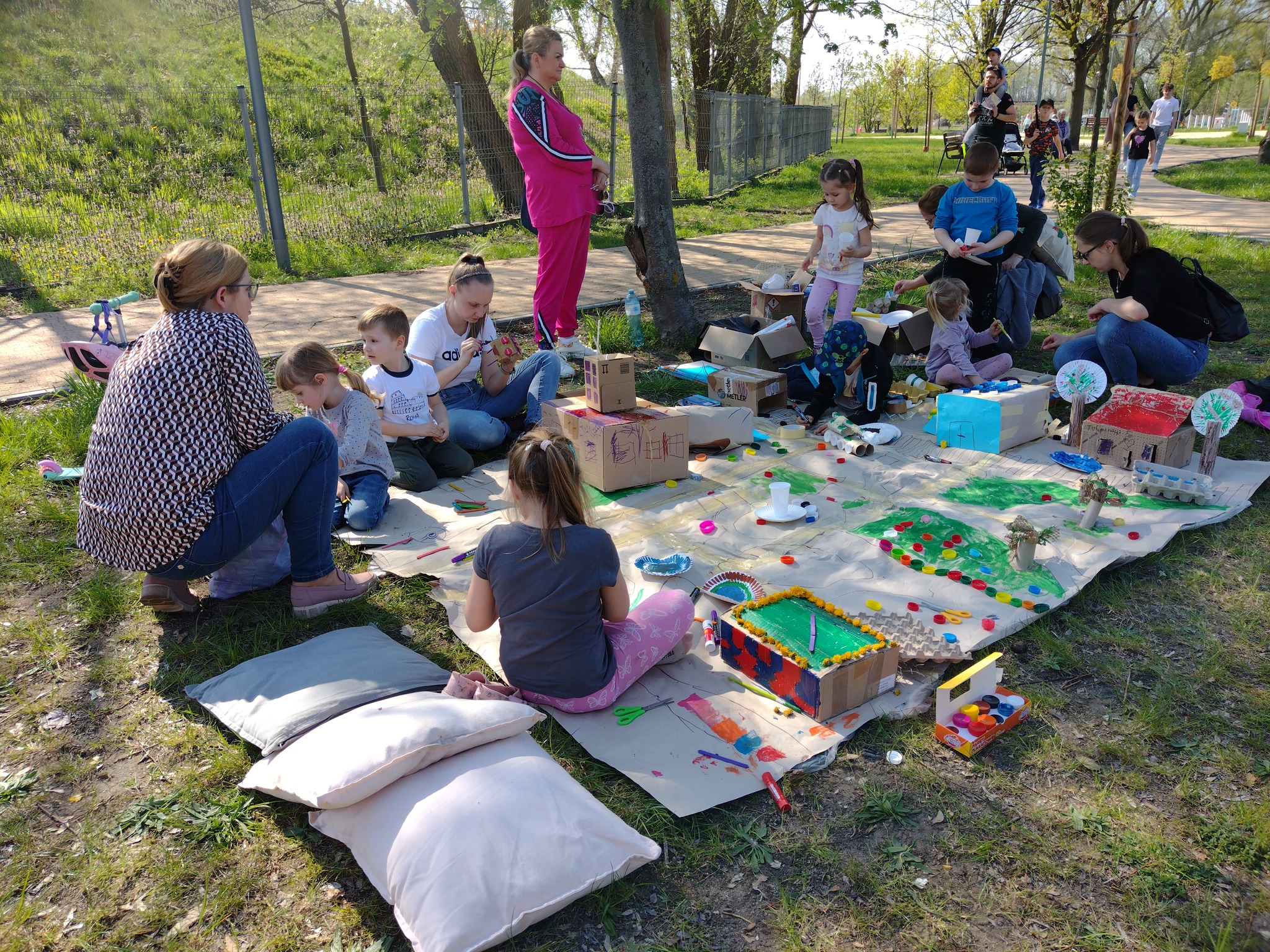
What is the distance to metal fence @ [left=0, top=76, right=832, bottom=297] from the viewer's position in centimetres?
Answer: 943

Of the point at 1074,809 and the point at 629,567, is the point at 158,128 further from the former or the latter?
the point at 1074,809

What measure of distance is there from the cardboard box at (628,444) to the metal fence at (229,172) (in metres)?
6.15

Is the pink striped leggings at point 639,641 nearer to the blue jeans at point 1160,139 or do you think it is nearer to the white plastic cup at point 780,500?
the white plastic cup at point 780,500

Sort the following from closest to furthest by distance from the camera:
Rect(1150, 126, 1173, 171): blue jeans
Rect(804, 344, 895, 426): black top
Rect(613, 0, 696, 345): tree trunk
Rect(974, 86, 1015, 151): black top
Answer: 1. Rect(804, 344, 895, 426): black top
2. Rect(613, 0, 696, 345): tree trunk
3. Rect(974, 86, 1015, 151): black top
4. Rect(1150, 126, 1173, 171): blue jeans

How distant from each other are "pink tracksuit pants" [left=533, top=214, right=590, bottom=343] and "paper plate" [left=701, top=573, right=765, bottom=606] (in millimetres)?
3440

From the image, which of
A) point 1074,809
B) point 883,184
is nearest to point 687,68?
point 883,184

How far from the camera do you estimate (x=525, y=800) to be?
2.08 metres

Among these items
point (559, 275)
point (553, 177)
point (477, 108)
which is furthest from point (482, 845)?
point (477, 108)

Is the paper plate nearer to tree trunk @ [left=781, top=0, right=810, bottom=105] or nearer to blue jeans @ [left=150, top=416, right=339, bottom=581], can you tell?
blue jeans @ [left=150, top=416, right=339, bottom=581]

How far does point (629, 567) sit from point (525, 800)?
66.2 inches

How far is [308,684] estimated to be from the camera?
8.75 ft

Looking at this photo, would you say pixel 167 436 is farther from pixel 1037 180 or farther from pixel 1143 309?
pixel 1037 180

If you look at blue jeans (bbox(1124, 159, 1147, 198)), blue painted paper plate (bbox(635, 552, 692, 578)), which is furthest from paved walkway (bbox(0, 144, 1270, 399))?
blue painted paper plate (bbox(635, 552, 692, 578))

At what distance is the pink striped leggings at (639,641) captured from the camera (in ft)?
9.02
